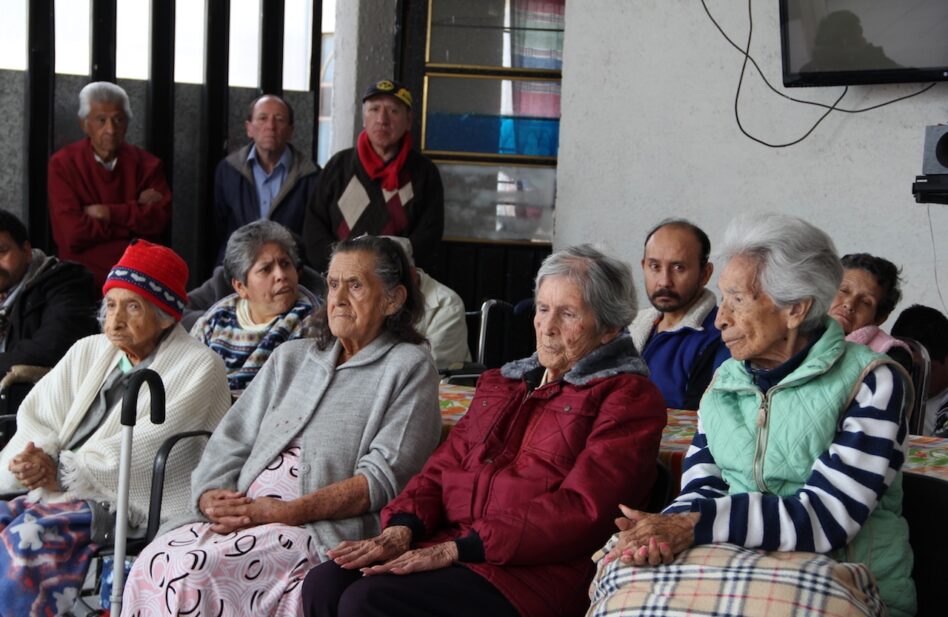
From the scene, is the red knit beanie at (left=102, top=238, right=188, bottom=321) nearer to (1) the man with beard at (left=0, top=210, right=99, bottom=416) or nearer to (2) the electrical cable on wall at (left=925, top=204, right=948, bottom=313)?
(1) the man with beard at (left=0, top=210, right=99, bottom=416)

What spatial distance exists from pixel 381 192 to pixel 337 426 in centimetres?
250

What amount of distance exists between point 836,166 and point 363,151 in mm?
1982

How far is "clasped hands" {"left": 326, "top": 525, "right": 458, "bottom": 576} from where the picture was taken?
8.04 ft

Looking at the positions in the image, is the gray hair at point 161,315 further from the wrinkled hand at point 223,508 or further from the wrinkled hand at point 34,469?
the wrinkled hand at point 223,508

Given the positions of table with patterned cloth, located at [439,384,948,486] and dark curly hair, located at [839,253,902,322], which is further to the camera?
dark curly hair, located at [839,253,902,322]

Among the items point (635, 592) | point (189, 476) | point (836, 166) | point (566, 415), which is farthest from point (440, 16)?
point (635, 592)

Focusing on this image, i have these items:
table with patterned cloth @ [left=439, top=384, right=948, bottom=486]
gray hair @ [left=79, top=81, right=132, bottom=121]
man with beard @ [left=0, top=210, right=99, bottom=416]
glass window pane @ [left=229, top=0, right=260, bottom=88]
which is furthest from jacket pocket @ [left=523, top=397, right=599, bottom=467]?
glass window pane @ [left=229, top=0, right=260, bottom=88]

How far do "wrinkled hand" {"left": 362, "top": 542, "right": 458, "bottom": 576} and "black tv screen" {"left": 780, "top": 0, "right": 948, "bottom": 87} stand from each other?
116 inches

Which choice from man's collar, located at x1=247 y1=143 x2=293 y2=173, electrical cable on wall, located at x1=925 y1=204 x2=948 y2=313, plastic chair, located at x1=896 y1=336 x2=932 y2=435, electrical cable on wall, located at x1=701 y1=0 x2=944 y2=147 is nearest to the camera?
plastic chair, located at x1=896 y1=336 x2=932 y2=435

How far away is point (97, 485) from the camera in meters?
3.15

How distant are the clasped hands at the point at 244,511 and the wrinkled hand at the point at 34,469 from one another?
56 centimetres

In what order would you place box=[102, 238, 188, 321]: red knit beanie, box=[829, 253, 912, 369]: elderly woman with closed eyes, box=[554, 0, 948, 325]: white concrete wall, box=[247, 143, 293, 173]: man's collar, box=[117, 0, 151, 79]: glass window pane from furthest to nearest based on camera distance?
box=[117, 0, 151, 79]: glass window pane → box=[247, 143, 293, 173]: man's collar → box=[554, 0, 948, 325]: white concrete wall → box=[829, 253, 912, 369]: elderly woman with closed eyes → box=[102, 238, 188, 321]: red knit beanie

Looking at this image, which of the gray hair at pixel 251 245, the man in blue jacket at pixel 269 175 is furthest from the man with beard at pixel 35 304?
the man in blue jacket at pixel 269 175

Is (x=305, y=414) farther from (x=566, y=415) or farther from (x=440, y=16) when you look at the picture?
(x=440, y=16)
